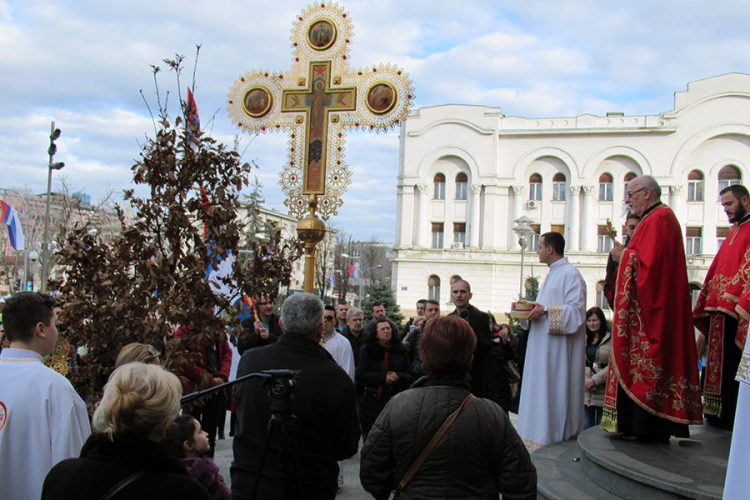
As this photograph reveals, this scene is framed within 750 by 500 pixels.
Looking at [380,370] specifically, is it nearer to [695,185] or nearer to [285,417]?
[285,417]

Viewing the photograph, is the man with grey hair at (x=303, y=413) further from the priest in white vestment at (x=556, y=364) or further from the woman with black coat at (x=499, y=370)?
the woman with black coat at (x=499, y=370)

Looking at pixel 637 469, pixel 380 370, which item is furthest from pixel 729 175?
pixel 637 469

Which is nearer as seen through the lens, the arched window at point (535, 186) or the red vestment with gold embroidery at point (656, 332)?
the red vestment with gold embroidery at point (656, 332)

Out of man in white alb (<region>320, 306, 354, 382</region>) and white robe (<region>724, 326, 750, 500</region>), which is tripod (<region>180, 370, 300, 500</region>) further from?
man in white alb (<region>320, 306, 354, 382</region>)

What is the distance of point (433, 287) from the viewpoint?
38969 mm

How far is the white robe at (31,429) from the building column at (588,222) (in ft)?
122

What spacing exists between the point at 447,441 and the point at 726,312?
11.2 feet

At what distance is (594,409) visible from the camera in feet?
23.1

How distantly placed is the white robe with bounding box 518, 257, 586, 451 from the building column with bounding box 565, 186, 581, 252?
32888 millimetres

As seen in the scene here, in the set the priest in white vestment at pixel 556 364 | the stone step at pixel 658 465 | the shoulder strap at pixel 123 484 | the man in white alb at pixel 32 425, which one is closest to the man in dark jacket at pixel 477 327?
the priest in white vestment at pixel 556 364

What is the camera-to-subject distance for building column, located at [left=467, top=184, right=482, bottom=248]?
3794 centimetres

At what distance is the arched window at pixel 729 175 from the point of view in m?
35.4

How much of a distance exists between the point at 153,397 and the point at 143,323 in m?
2.21

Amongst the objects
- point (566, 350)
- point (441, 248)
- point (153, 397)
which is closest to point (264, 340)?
point (566, 350)
